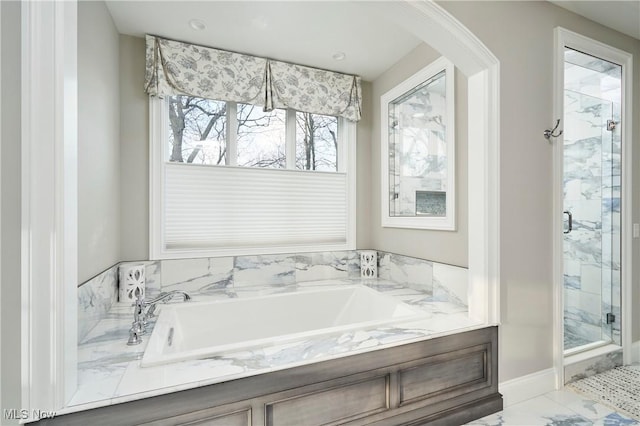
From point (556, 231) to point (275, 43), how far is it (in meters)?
2.54

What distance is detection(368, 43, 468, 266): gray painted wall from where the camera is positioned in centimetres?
221

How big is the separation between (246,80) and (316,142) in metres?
0.87

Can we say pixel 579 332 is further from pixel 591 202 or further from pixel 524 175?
pixel 524 175

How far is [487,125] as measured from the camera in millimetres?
1825

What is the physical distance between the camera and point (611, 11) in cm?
214

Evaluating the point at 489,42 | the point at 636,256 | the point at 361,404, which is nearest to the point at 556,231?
the point at 636,256

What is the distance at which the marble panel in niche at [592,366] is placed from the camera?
2.13 m

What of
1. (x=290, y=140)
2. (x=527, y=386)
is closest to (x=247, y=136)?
(x=290, y=140)

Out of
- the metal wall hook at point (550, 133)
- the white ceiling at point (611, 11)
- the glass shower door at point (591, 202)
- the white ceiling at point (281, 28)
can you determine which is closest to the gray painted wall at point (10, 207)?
the white ceiling at point (281, 28)

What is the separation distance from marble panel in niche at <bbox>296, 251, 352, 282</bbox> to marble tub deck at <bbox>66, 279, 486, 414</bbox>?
1156 mm

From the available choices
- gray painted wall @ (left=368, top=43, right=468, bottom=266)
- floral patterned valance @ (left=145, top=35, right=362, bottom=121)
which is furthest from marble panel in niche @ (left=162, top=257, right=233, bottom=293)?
gray painted wall @ (left=368, top=43, right=468, bottom=266)

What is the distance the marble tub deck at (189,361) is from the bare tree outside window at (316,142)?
173 cm

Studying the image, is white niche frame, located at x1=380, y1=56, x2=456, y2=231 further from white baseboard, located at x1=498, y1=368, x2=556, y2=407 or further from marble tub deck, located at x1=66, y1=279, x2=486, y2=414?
white baseboard, located at x1=498, y1=368, x2=556, y2=407

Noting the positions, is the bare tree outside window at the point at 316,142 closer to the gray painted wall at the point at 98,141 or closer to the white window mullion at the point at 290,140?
the white window mullion at the point at 290,140
